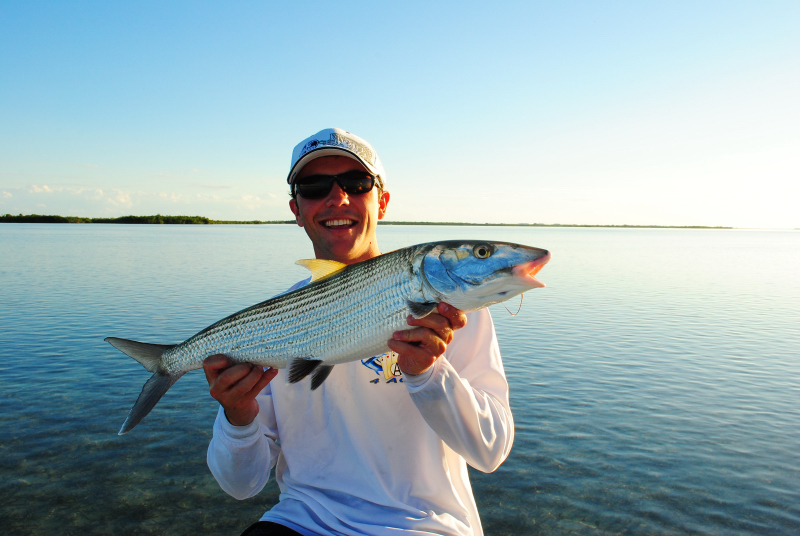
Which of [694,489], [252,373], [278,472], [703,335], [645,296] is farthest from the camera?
[645,296]

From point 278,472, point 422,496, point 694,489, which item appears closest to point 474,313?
point 422,496

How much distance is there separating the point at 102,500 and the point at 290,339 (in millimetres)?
5354

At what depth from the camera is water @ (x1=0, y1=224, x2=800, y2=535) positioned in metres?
6.85

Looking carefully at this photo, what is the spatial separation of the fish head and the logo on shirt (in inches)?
29.2

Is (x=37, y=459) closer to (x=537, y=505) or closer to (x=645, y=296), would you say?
(x=537, y=505)

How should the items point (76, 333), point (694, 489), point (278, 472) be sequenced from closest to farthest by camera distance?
point (278, 472) < point (694, 489) < point (76, 333)

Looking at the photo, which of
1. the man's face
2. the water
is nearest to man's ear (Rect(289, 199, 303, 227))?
the man's face

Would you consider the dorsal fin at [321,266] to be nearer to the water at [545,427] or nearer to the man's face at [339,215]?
the man's face at [339,215]

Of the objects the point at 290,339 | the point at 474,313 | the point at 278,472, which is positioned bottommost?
the point at 278,472

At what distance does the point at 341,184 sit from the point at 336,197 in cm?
13

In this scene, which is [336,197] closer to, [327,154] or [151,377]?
[327,154]

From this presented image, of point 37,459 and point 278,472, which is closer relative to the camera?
point 278,472

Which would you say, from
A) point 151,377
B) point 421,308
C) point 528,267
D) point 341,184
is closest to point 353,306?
point 421,308

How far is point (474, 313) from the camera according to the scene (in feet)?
11.9
